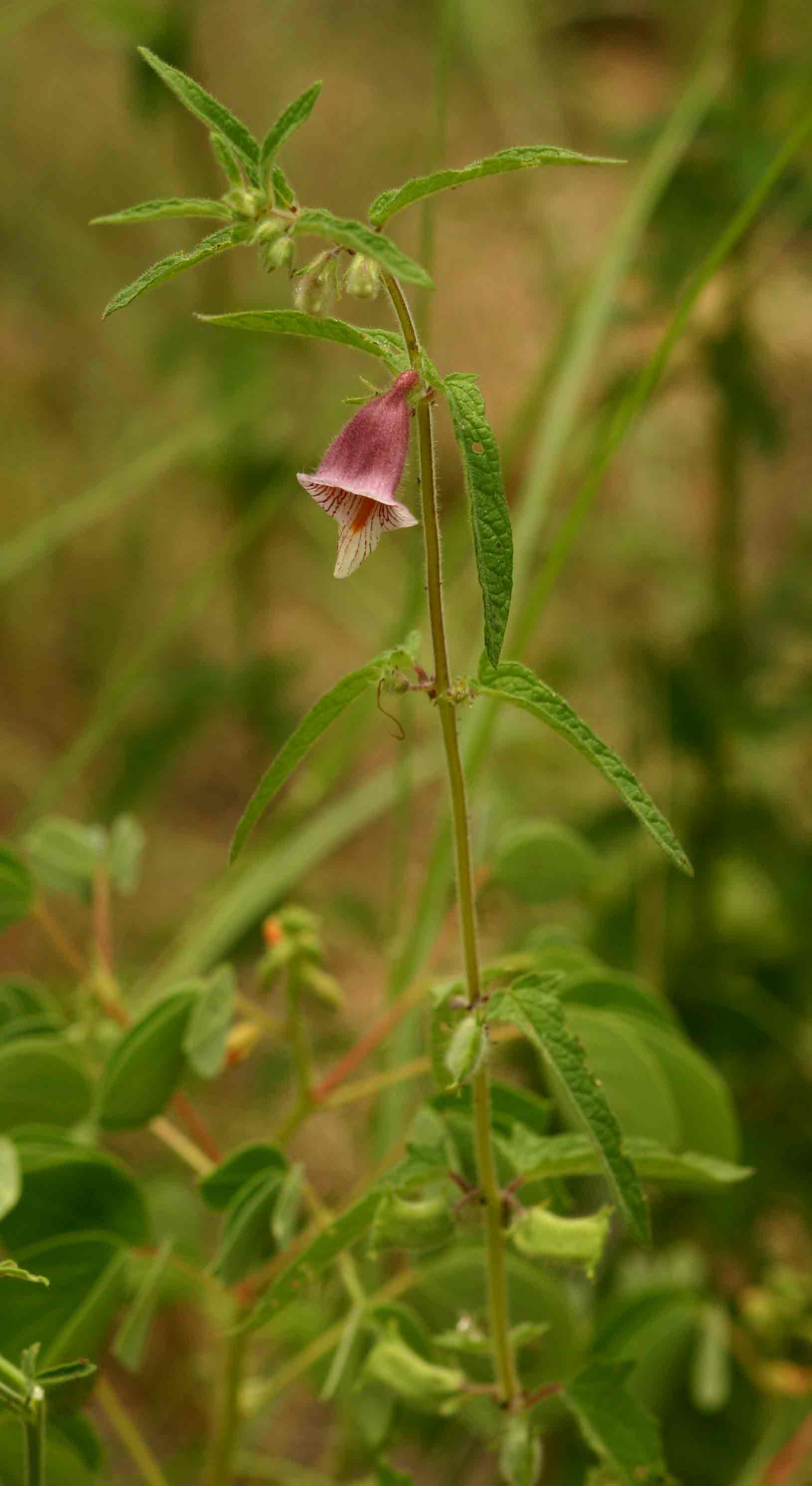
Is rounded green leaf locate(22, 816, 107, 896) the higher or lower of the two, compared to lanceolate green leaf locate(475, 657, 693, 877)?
lower

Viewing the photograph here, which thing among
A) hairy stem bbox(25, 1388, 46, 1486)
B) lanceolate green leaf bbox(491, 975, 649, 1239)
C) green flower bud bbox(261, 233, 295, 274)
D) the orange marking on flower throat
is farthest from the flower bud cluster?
hairy stem bbox(25, 1388, 46, 1486)

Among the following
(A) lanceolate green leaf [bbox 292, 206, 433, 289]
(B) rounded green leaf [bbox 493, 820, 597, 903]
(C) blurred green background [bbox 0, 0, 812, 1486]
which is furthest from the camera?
(C) blurred green background [bbox 0, 0, 812, 1486]

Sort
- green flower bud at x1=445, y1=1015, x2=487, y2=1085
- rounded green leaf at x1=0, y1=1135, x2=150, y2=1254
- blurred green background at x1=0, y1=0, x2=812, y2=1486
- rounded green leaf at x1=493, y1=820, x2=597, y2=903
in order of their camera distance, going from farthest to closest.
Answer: blurred green background at x1=0, y1=0, x2=812, y2=1486
rounded green leaf at x1=493, y1=820, x2=597, y2=903
rounded green leaf at x1=0, y1=1135, x2=150, y2=1254
green flower bud at x1=445, y1=1015, x2=487, y2=1085

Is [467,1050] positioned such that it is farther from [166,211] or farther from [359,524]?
[166,211]

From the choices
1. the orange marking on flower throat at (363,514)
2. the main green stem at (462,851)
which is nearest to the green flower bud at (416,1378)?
the main green stem at (462,851)

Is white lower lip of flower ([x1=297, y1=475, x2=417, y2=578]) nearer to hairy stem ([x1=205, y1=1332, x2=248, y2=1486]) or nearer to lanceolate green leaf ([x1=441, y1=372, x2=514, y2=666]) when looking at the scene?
lanceolate green leaf ([x1=441, y1=372, x2=514, y2=666])

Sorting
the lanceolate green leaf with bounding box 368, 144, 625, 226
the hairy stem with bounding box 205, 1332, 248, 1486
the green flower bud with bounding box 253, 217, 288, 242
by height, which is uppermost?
the lanceolate green leaf with bounding box 368, 144, 625, 226
